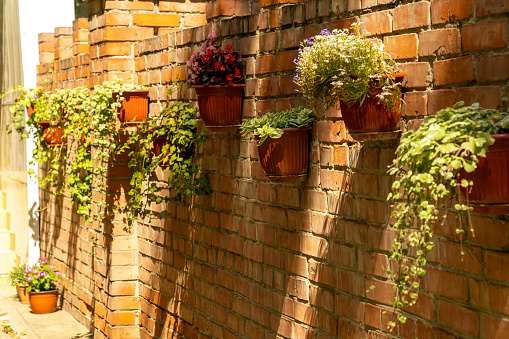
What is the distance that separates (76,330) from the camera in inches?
221

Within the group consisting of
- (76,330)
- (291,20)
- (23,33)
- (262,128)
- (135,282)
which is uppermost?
(23,33)

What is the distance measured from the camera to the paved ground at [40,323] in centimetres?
549

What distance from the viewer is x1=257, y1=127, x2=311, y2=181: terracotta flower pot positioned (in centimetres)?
282

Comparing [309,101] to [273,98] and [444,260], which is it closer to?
[273,98]

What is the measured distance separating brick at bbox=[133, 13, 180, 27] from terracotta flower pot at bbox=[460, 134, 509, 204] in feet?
10.6

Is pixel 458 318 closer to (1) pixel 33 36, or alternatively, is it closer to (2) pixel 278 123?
(2) pixel 278 123

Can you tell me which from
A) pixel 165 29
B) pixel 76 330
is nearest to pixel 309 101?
pixel 165 29

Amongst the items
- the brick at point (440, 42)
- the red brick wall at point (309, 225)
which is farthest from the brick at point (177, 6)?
the brick at point (440, 42)

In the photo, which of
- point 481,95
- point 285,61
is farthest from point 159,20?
point 481,95

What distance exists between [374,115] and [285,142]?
0.54 m

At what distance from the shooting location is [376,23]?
2.57 m

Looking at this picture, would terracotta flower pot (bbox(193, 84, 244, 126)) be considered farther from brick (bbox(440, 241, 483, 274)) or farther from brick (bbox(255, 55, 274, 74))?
brick (bbox(440, 241, 483, 274))

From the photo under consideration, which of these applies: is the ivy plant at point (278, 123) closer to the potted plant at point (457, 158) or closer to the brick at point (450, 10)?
the brick at point (450, 10)

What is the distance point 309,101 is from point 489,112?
103 centimetres
